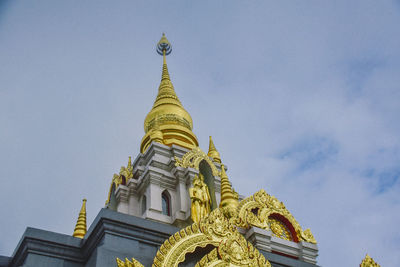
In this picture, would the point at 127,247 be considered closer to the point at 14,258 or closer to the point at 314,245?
the point at 14,258

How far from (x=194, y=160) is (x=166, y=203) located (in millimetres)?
2519

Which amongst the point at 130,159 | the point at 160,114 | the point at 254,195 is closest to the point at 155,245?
the point at 254,195

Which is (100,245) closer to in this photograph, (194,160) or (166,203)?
(166,203)

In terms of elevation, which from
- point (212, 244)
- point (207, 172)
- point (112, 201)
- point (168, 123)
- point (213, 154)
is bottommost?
point (212, 244)

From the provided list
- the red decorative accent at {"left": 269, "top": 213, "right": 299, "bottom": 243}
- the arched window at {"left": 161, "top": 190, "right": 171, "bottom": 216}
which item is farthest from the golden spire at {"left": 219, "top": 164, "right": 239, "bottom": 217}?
the arched window at {"left": 161, "top": 190, "right": 171, "bottom": 216}

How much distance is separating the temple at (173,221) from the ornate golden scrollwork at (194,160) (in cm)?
5

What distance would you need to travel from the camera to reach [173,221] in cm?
1955

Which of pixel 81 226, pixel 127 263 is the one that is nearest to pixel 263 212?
pixel 81 226

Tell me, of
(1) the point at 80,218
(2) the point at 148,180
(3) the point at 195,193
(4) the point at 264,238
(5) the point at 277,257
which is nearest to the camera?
(5) the point at 277,257

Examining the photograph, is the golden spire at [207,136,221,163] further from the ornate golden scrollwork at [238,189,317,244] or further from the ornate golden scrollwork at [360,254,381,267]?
the ornate golden scrollwork at [360,254,381,267]

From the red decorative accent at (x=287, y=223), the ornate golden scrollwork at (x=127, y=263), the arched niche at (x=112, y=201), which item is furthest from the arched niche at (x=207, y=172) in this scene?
the ornate golden scrollwork at (x=127, y=263)

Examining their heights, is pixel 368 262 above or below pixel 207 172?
below

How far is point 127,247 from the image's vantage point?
8.14 metres

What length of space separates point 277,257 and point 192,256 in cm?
218
